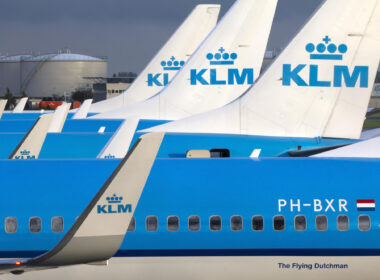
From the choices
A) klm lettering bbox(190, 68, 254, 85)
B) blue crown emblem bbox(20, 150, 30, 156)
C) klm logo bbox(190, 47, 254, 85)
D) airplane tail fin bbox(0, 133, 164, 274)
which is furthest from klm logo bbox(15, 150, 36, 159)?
klm lettering bbox(190, 68, 254, 85)

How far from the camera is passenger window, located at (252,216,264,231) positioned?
16438 millimetres

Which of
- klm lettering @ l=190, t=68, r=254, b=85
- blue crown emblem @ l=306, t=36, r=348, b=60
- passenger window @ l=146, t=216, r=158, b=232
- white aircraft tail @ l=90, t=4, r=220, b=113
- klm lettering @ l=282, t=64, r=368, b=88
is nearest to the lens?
passenger window @ l=146, t=216, r=158, b=232

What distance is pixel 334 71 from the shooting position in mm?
26406

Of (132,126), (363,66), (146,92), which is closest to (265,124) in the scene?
(363,66)

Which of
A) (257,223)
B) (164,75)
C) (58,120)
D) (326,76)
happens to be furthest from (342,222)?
(164,75)

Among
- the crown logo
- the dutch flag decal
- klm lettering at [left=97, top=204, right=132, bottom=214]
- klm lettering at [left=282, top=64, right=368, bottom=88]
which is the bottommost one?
the dutch flag decal

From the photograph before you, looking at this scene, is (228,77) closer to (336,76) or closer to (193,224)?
(336,76)

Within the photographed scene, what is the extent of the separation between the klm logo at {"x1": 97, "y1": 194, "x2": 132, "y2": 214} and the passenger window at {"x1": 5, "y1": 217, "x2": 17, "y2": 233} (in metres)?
3.41

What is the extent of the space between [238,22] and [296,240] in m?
19.4

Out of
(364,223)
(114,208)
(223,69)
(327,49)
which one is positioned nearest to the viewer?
(114,208)

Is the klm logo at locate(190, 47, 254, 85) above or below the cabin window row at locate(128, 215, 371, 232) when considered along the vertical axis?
above

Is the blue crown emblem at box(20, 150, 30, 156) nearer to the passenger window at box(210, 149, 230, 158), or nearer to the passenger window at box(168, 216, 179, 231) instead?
the passenger window at box(210, 149, 230, 158)

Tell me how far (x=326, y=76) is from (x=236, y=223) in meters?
11.1

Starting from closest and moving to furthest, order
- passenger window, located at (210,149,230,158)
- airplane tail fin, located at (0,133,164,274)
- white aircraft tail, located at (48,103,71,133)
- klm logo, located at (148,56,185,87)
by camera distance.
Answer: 1. airplane tail fin, located at (0,133,164,274)
2. passenger window, located at (210,149,230,158)
3. white aircraft tail, located at (48,103,71,133)
4. klm logo, located at (148,56,185,87)
